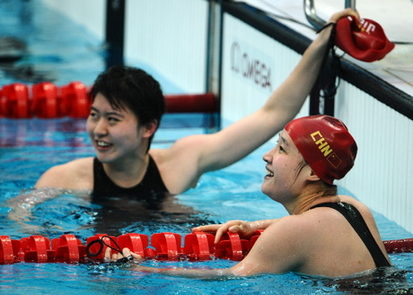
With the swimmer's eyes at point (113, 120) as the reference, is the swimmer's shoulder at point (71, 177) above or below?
below

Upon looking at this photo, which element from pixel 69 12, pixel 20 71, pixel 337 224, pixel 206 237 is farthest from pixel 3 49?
pixel 337 224

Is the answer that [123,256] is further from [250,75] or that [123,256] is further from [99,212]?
[250,75]

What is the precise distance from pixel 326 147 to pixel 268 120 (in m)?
1.24

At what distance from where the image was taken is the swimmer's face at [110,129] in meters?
4.44

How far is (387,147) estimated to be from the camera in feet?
15.1

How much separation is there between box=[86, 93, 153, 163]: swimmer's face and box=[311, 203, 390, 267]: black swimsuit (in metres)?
1.43

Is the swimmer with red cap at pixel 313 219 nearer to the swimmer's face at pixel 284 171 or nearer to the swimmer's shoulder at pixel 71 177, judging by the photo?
the swimmer's face at pixel 284 171

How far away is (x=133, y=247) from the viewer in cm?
380

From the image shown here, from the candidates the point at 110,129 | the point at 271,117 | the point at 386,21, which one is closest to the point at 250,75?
the point at 386,21

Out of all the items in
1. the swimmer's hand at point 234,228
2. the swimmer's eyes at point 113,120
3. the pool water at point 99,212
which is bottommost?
the pool water at point 99,212

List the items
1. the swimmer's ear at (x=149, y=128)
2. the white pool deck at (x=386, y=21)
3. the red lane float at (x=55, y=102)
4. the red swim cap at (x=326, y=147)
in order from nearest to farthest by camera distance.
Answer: the red swim cap at (x=326, y=147) → the swimmer's ear at (x=149, y=128) → the white pool deck at (x=386, y=21) → the red lane float at (x=55, y=102)

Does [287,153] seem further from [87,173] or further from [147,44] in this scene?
[147,44]

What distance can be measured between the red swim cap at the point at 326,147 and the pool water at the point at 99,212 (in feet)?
1.27

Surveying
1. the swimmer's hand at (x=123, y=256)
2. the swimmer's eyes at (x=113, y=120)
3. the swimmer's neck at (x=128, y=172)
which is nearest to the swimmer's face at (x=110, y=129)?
the swimmer's eyes at (x=113, y=120)
